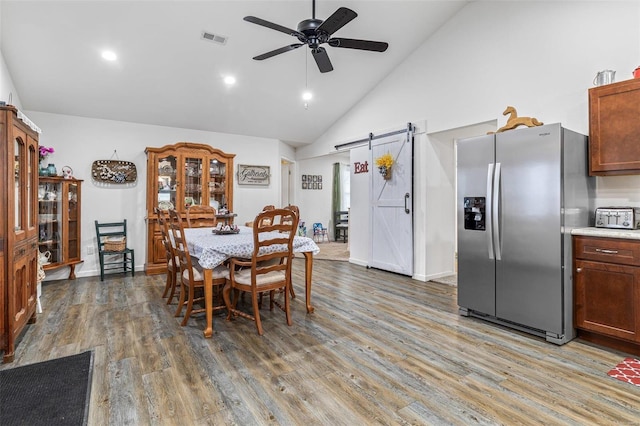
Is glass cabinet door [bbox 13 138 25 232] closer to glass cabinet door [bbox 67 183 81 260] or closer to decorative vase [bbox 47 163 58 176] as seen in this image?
decorative vase [bbox 47 163 58 176]

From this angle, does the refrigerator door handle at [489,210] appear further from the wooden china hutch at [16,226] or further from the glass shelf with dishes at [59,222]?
the glass shelf with dishes at [59,222]

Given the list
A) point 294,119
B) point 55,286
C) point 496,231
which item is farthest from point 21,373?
point 294,119

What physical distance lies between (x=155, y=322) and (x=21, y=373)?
1.03 meters

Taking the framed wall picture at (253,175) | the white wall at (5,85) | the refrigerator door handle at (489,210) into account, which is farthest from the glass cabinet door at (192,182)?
the refrigerator door handle at (489,210)

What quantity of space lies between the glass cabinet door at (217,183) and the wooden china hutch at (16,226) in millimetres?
2769

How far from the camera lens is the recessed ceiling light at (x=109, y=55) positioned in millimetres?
3942

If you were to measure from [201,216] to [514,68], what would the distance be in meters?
4.77

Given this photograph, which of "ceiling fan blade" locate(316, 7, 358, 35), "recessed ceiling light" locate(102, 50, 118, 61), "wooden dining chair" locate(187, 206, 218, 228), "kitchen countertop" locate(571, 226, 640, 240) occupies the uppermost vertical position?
"recessed ceiling light" locate(102, 50, 118, 61)

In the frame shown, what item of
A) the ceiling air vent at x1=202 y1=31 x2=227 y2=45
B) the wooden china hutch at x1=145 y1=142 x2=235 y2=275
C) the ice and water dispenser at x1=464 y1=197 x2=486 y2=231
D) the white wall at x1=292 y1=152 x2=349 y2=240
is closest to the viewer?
the ice and water dispenser at x1=464 y1=197 x2=486 y2=231

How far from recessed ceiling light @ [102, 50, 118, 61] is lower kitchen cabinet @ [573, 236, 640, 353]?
17.3 feet

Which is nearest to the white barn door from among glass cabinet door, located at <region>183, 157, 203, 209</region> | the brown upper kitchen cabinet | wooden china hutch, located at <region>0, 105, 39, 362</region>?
the brown upper kitchen cabinet

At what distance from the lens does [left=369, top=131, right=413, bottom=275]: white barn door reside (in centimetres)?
490

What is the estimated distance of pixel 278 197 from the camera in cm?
690

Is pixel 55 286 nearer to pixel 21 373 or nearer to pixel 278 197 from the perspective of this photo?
pixel 21 373
